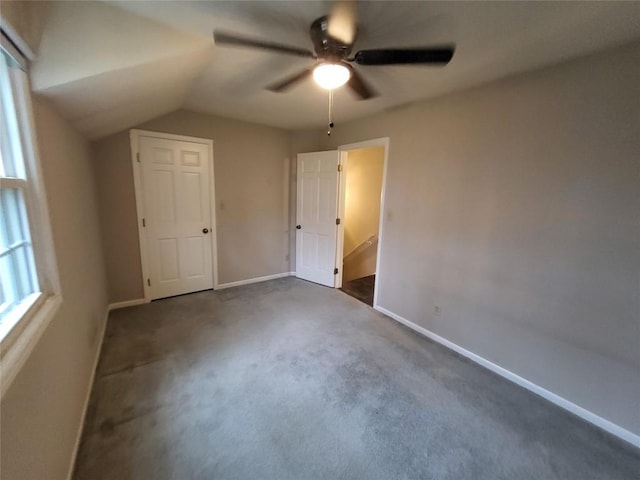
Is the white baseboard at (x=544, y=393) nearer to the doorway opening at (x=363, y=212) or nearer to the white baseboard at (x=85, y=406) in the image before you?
the doorway opening at (x=363, y=212)

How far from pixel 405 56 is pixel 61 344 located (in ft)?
7.57

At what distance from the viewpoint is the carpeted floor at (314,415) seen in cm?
142

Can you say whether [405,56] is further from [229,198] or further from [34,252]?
[229,198]

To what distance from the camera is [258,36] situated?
1.65 m

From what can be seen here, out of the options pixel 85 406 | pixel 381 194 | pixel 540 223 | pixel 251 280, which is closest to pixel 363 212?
pixel 381 194

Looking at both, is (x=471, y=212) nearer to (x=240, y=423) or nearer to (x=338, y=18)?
(x=338, y=18)

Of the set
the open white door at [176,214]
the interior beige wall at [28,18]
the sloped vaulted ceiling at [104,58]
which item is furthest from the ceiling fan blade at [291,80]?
the open white door at [176,214]

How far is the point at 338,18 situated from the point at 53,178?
5.83ft

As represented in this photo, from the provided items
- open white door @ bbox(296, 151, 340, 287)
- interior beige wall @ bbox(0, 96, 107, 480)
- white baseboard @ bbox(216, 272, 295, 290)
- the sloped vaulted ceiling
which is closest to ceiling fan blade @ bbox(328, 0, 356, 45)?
the sloped vaulted ceiling

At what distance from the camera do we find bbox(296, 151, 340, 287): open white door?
3.79 m

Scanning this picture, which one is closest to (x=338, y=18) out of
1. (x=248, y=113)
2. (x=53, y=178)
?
(x=53, y=178)

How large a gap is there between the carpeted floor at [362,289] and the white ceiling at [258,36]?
8.48 ft

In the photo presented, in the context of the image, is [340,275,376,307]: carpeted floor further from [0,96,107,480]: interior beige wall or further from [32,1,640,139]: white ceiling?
[0,96,107,480]: interior beige wall

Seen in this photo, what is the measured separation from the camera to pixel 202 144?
135 inches
